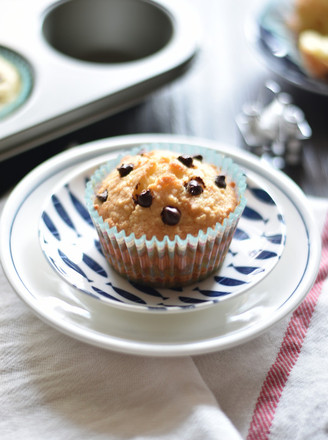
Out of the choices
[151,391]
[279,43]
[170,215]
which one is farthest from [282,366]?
[279,43]

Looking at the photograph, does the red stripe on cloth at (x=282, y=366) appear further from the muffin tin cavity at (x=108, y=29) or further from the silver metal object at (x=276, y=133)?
the muffin tin cavity at (x=108, y=29)

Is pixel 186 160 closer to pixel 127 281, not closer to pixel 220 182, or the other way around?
pixel 220 182

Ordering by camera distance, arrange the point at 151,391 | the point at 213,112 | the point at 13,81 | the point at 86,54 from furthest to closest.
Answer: the point at 86,54 → the point at 213,112 → the point at 13,81 → the point at 151,391

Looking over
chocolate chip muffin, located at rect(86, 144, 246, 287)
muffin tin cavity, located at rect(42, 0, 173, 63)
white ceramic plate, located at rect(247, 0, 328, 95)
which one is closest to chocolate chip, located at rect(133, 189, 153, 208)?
chocolate chip muffin, located at rect(86, 144, 246, 287)

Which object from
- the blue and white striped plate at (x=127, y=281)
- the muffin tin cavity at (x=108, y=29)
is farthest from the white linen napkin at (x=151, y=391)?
the muffin tin cavity at (x=108, y=29)

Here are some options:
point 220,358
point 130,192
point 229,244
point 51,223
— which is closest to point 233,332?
point 220,358

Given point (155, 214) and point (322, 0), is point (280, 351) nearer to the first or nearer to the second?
point (155, 214)

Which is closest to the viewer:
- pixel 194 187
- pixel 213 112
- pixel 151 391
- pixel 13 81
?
pixel 151 391
